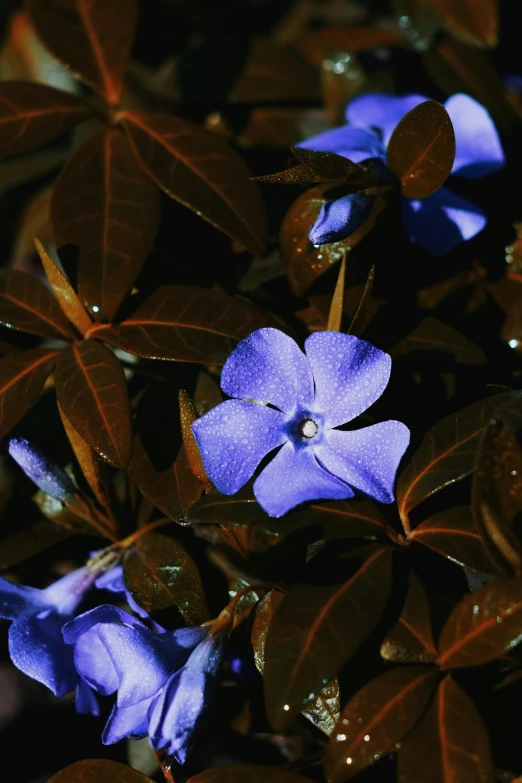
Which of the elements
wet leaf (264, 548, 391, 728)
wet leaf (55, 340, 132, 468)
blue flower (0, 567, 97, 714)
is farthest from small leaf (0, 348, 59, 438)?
wet leaf (264, 548, 391, 728)

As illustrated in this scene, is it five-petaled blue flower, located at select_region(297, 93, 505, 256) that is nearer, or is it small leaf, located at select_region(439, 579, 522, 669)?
small leaf, located at select_region(439, 579, 522, 669)

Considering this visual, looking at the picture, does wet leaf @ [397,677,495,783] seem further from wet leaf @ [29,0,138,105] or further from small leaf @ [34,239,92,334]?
wet leaf @ [29,0,138,105]

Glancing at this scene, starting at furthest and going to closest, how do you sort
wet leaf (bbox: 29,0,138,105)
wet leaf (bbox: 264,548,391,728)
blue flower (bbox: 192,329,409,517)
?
wet leaf (bbox: 29,0,138,105) → blue flower (bbox: 192,329,409,517) → wet leaf (bbox: 264,548,391,728)

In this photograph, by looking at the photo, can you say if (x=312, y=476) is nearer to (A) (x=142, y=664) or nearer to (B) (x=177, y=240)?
(A) (x=142, y=664)

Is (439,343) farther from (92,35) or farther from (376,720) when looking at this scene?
(92,35)

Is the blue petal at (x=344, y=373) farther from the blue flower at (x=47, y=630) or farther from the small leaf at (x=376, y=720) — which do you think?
the blue flower at (x=47, y=630)
